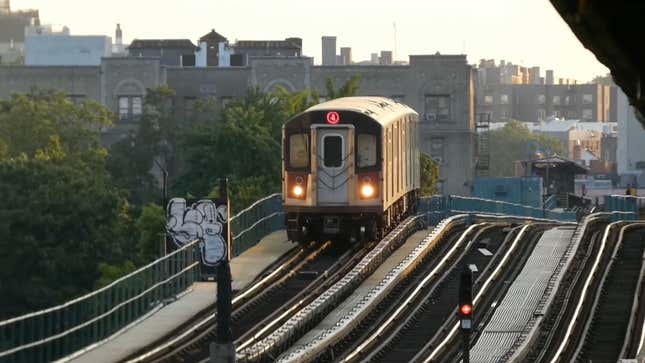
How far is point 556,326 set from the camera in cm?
3089

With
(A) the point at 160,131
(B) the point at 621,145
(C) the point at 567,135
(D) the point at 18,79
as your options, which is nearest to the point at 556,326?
(A) the point at 160,131

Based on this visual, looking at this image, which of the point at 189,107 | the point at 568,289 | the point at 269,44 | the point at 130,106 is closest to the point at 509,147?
the point at 269,44

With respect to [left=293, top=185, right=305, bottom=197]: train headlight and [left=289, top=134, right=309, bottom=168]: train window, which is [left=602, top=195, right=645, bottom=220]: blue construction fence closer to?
[left=293, top=185, right=305, bottom=197]: train headlight

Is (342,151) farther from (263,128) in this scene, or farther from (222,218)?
(263,128)

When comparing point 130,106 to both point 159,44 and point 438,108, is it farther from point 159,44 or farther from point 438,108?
point 438,108

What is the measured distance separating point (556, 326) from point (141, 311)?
755 centimetres

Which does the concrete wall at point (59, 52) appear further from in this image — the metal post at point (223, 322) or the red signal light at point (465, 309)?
the metal post at point (223, 322)

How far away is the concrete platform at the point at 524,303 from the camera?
1122 inches

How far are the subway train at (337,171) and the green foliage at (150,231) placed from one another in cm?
1888

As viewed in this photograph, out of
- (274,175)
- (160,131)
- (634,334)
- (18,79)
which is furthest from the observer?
(18,79)

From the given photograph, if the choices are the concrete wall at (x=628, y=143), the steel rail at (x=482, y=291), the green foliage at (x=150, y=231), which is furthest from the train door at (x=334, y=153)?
the concrete wall at (x=628, y=143)

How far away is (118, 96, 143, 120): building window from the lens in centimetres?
10638

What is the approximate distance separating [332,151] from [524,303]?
Result: 256 inches

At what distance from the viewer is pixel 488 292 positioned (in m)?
35.8
